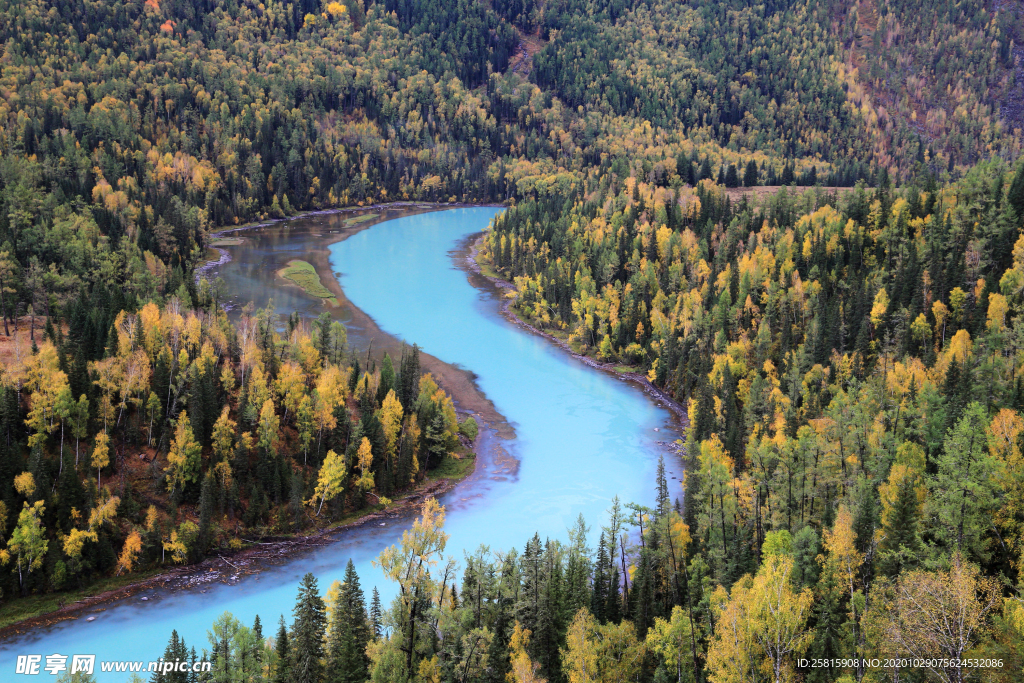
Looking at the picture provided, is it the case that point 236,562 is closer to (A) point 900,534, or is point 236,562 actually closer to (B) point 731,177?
(A) point 900,534

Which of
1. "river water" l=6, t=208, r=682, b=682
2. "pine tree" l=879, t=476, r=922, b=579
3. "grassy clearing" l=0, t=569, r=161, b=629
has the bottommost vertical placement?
"river water" l=6, t=208, r=682, b=682

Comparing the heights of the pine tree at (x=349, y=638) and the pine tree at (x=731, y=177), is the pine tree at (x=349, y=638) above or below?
below

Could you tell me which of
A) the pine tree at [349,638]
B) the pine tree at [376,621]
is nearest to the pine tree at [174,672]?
the pine tree at [349,638]

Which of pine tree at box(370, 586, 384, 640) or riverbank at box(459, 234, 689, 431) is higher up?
pine tree at box(370, 586, 384, 640)

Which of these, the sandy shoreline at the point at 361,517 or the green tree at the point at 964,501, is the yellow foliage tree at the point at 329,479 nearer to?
the sandy shoreline at the point at 361,517

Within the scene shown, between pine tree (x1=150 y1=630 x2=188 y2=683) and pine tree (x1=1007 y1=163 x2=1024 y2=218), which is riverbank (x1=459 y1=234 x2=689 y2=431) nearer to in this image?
pine tree (x1=1007 y1=163 x2=1024 y2=218)

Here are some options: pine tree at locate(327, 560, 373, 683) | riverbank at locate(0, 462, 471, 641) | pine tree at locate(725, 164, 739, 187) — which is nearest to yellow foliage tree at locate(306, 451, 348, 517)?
riverbank at locate(0, 462, 471, 641)

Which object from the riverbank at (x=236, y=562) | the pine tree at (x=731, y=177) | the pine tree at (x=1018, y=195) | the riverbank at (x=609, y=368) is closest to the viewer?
the riverbank at (x=236, y=562)
